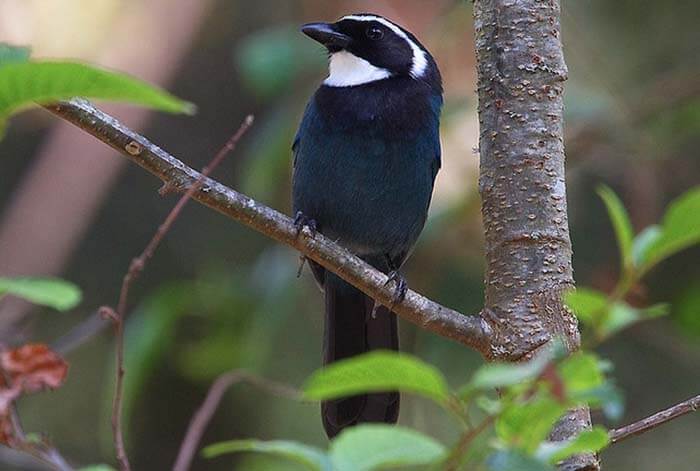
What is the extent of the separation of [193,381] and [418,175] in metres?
1.97

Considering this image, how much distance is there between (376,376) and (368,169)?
7.37 ft

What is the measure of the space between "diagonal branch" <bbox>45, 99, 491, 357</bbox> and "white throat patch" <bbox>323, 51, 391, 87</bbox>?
1.27 meters

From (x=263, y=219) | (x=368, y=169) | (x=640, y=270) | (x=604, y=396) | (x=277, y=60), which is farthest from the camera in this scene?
(x=277, y=60)

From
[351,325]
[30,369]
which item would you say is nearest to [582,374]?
[30,369]

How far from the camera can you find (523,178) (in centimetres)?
222

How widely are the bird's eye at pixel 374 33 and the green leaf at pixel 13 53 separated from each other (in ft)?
7.88

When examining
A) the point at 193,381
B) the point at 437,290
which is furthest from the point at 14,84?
the point at 193,381

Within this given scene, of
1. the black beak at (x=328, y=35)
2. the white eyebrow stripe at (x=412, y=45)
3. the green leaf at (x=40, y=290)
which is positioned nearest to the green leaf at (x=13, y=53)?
the green leaf at (x=40, y=290)

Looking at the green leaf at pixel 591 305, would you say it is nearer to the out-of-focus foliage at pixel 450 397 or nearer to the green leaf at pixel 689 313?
the out-of-focus foliage at pixel 450 397

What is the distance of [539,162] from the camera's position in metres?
2.23

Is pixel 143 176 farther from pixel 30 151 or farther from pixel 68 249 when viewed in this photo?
pixel 68 249

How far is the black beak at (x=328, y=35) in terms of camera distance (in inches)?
137

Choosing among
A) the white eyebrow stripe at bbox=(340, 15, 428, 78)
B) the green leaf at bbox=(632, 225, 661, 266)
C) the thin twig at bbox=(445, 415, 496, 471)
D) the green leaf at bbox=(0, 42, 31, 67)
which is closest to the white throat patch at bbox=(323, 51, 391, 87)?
the white eyebrow stripe at bbox=(340, 15, 428, 78)

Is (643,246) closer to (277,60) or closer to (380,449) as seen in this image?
(380,449)
